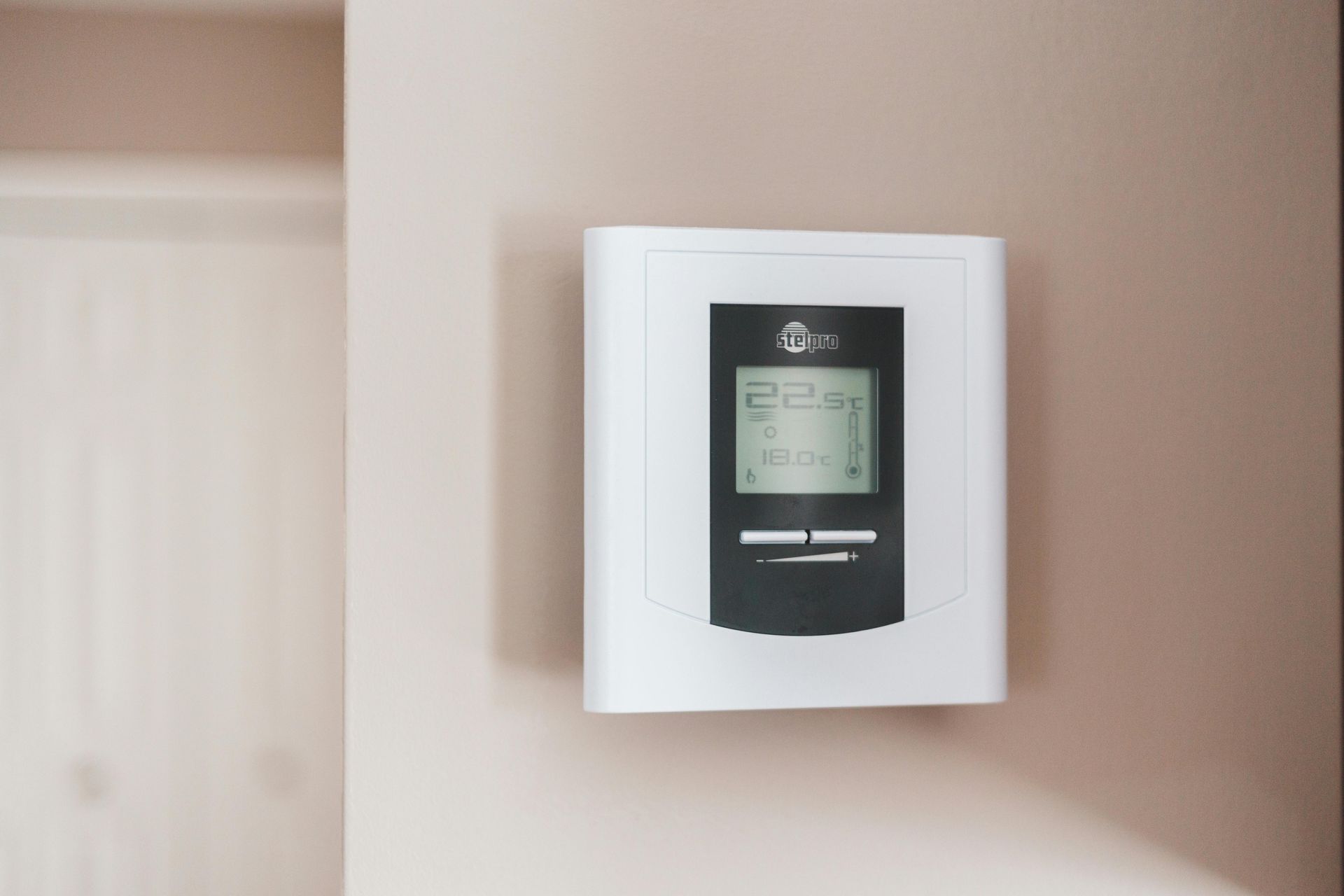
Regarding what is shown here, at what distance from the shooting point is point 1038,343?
2.45ft

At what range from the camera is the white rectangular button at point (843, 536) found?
65 centimetres

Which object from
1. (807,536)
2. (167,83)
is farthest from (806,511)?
(167,83)

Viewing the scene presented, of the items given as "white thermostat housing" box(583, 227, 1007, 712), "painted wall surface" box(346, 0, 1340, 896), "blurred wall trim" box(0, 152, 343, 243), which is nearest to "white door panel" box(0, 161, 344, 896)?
"blurred wall trim" box(0, 152, 343, 243)

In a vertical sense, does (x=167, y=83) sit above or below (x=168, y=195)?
above

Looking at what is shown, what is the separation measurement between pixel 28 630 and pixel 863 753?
1193mm

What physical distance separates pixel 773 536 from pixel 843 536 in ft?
0.17

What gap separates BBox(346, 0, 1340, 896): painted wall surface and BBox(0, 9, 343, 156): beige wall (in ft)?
2.36

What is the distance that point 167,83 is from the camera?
1.30 metres

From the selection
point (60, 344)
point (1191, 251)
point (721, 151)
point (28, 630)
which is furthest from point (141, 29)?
point (1191, 251)

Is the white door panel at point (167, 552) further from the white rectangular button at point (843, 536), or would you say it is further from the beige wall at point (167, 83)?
the white rectangular button at point (843, 536)

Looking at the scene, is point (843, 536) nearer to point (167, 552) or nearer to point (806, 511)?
point (806, 511)

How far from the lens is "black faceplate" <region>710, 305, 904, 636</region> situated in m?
0.65

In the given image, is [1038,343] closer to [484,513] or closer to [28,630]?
[484,513]

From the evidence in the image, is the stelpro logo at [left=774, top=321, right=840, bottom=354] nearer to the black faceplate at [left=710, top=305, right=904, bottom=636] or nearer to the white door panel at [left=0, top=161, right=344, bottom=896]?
the black faceplate at [left=710, top=305, right=904, bottom=636]
